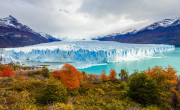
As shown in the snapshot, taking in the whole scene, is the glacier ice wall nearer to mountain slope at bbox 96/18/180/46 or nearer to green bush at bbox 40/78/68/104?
green bush at bbox 40/78/68/104

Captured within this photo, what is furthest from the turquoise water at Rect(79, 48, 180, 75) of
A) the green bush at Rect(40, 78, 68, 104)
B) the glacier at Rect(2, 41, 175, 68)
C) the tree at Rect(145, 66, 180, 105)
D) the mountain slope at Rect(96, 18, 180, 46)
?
the mountain slope at Rect(96, 18, 180, 46)

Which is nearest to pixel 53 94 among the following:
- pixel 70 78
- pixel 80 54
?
pixel 70 78

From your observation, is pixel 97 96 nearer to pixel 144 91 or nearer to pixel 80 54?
pixel 144 91

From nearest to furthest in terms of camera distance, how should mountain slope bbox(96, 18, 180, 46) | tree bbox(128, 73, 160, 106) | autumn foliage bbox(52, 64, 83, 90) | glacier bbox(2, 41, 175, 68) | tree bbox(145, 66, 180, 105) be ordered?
tree bbox(128, 73, 160, 106)
tree bbox(145, 66, 180, 105)
autumn foliage bbox(52, 64, 83, 90)
glacier bbox(2, 41, 175, 68)
mountain slope bbox(96, 18, 180, 46)

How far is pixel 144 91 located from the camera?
630cm

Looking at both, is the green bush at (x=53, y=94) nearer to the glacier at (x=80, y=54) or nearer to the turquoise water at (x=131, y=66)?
the turquoise water at (x=131, y=66)

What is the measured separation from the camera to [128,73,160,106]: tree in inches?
247

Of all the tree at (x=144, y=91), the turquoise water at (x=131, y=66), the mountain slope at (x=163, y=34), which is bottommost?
the turquoise water at (x=131, y=66)

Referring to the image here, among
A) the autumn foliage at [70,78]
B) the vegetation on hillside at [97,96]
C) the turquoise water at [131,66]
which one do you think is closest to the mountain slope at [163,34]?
the turquoise water at [131,66]

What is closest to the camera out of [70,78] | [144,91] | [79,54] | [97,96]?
[144,91]

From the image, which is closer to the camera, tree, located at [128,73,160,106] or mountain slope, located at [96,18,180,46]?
tree, located at [128,73,160,106]

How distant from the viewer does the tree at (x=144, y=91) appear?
6276mm

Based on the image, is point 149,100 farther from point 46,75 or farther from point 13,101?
point 46,75

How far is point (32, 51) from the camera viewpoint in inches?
1284
